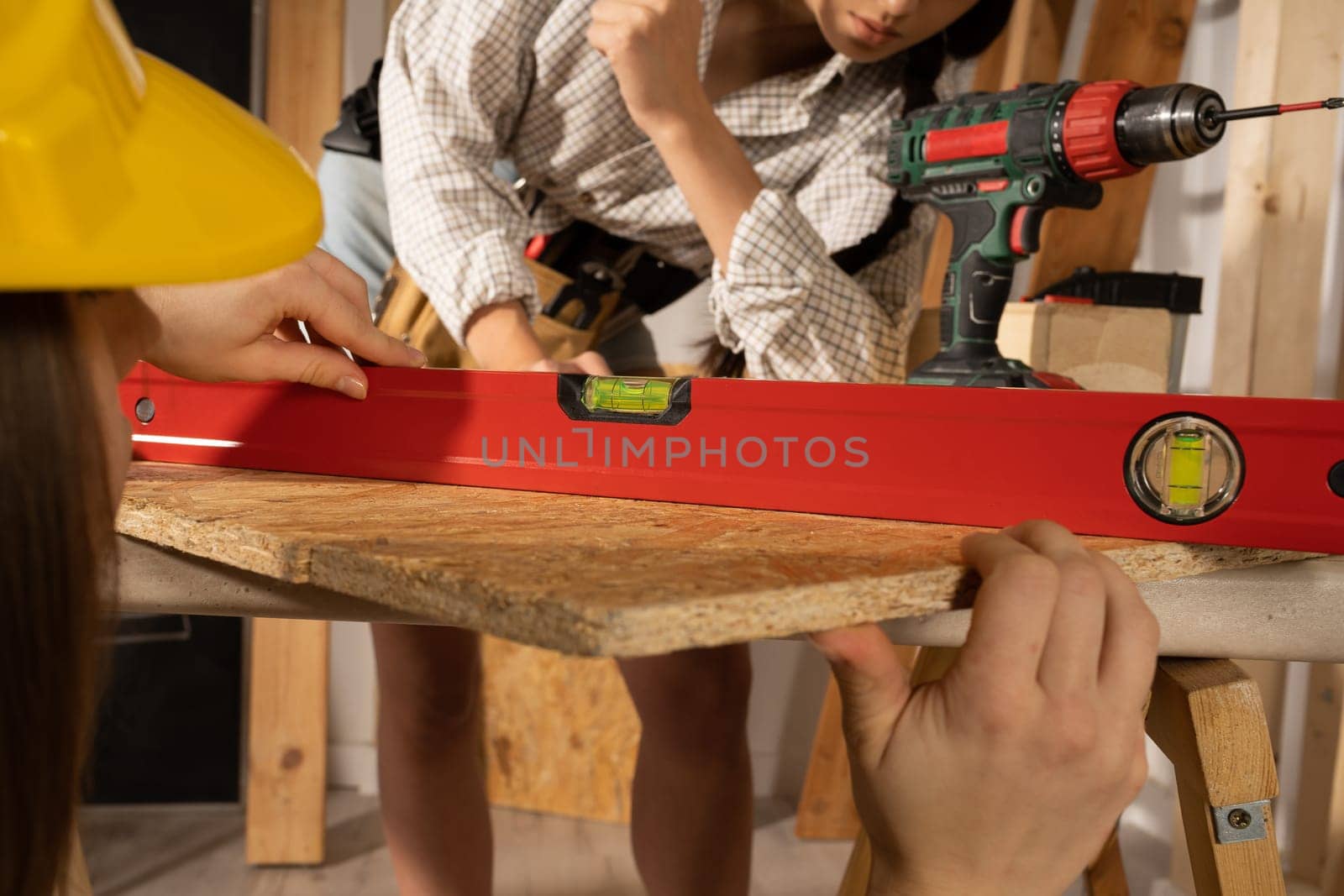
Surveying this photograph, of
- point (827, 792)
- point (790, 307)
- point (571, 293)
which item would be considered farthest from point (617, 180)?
point (827, 792)

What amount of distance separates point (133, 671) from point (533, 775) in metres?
0.76

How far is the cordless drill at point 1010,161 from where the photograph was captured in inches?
34.8

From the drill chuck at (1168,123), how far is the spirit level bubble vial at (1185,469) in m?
0.43

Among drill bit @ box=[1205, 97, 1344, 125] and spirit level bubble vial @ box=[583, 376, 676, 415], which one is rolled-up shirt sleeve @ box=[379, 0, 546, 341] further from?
drill bit @ box=[1205, 97, 1344, 125]

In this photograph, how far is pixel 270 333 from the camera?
2.57ft

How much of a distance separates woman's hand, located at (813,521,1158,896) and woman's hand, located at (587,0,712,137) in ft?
2.39

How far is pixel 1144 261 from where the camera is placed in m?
1.97

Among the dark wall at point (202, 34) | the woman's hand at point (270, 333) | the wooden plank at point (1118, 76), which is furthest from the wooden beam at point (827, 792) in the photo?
the dark wall at point (202, 34)

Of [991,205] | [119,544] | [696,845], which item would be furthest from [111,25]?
[696,845]

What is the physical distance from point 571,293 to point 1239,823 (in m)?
0.89

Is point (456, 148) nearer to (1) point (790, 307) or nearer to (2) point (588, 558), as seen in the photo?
(1) point (790, 307)

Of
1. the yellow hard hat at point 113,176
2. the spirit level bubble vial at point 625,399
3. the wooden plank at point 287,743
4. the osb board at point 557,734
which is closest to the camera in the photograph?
the yellow hard hat at point 113,176

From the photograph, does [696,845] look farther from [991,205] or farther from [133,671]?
[133,671]

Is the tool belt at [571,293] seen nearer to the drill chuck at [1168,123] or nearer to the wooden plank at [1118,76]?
the drill chuck at [1168,123]
